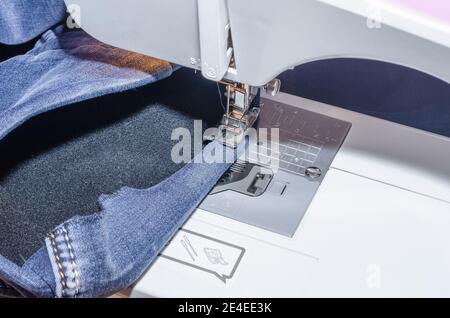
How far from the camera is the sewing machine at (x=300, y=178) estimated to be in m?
0.64

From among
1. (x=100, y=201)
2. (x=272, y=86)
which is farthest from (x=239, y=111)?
(x=100, y=201)

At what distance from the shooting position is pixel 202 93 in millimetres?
971

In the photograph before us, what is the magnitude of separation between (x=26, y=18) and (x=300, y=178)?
1.51ft

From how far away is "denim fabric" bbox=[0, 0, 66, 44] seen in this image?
0.87 metres

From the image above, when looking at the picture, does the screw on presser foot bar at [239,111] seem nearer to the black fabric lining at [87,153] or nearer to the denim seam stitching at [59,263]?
the black fabric lining at [87,153]

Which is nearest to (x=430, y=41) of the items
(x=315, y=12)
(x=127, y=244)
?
(x=315, y=12)

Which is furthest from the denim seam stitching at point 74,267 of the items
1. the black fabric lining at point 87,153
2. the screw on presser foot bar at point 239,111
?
the screw on presser foot bar at point 239,111

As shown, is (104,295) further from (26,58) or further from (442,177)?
(442,177)

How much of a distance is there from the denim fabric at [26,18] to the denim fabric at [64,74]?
0.08 ft

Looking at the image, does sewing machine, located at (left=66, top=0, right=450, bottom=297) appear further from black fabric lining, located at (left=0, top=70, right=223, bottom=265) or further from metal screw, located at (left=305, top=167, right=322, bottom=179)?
black fabric lining, located at (left=0, top=70, right=223, bottom=265)

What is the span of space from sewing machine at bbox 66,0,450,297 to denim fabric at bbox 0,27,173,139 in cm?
6

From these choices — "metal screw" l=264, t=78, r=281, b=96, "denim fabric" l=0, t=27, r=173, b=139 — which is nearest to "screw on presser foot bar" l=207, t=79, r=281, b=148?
"metal screw" l=264, t=78, r=281, b=96

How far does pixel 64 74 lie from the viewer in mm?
836

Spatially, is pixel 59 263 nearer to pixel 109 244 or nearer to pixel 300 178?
pixel 109 244
